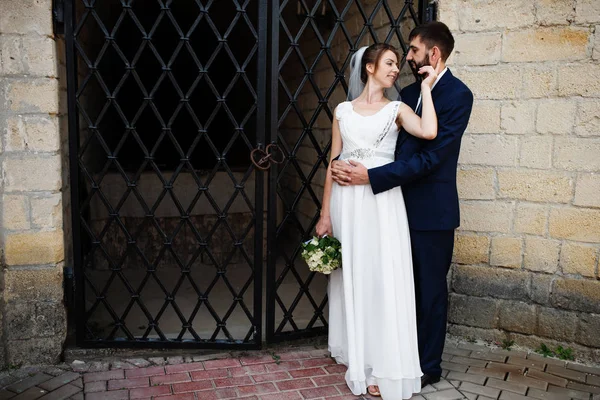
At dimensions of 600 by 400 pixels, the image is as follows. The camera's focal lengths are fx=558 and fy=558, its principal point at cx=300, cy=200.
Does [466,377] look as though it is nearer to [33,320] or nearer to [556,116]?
[556,116]

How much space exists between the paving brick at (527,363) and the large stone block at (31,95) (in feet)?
11.7

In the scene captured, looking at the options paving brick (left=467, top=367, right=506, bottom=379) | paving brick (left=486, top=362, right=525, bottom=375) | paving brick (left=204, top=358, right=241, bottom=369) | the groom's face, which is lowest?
paving brick (left=204, top=358, right=241, bottom=369)

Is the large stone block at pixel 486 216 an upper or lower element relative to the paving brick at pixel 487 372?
upper

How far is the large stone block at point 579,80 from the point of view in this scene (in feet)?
12.4

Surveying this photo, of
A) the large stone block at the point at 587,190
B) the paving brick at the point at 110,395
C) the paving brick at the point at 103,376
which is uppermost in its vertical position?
the large stone block at the point at 587,190

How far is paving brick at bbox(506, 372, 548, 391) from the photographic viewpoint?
11.9 ft

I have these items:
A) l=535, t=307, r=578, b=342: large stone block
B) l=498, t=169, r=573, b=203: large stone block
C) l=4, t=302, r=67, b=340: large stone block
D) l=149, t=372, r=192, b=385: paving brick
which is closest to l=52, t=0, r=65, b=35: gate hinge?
l=4, t=302, r=67, b=340: large stone block

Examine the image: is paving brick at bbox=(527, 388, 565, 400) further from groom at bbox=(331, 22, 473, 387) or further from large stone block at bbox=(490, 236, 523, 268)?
large stone block at bbox=(490, 236, 523, 268)

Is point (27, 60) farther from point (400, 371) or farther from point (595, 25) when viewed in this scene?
point (595, 25)

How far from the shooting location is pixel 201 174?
627cm

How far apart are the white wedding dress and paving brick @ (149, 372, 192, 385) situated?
3.51 feet

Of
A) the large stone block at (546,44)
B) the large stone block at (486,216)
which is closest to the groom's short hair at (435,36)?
the large stone block at (546,44)

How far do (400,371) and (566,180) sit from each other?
181 centimetres

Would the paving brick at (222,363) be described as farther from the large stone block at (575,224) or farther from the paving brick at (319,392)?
the large stone block at (575,224)
